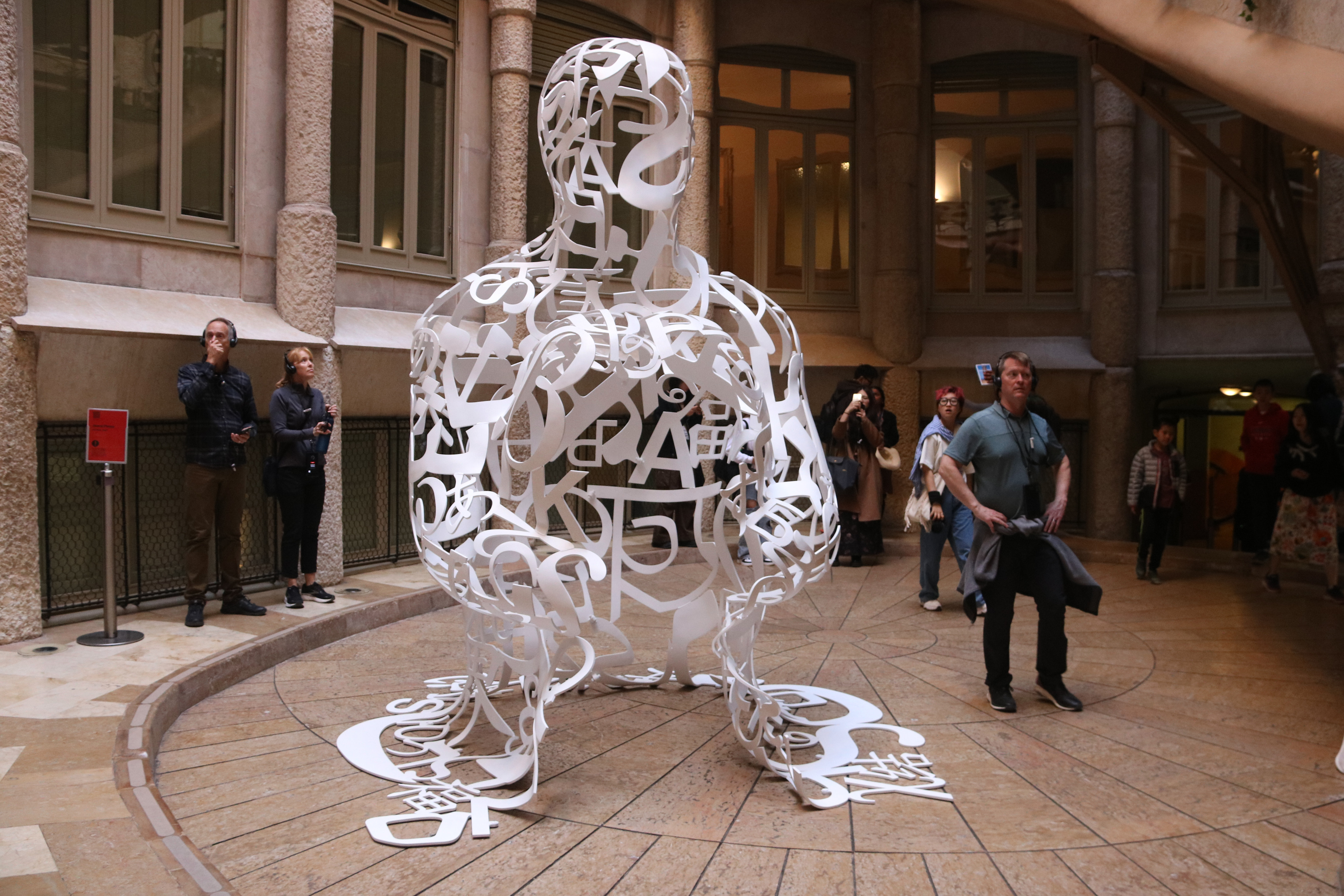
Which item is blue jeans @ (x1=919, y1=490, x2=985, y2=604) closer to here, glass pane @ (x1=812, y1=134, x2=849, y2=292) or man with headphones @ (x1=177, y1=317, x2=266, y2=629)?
man with headphones @ (x1=177, y1=317, x2=266, y2=629)

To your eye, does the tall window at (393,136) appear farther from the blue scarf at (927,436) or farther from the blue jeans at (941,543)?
the blue jeans at (941,543)

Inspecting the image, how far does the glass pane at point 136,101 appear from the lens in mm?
7039

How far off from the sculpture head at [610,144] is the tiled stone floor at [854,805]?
214cm

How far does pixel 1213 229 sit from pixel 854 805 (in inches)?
412

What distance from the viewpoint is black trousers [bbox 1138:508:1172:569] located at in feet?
28.9

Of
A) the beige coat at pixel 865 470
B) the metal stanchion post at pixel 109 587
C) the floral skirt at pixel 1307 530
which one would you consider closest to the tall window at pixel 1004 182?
the beige coat at pixel 865 470

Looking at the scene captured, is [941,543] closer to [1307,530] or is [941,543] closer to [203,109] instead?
[1307,530]

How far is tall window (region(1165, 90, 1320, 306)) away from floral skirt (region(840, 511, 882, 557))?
5.29 meters

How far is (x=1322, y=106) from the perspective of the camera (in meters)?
4.50

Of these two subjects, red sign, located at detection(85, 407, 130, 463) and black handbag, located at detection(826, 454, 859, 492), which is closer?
red sign, located at detection(85, 407, 130, 463)

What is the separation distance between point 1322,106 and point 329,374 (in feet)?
21.3

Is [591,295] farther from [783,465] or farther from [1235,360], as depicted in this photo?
[1235,360]

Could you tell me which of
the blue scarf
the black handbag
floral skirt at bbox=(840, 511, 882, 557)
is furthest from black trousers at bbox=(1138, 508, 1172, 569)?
the black handbag

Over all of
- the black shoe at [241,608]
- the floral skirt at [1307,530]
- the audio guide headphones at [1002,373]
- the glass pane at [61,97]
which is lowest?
the black shoe at [241,608]
